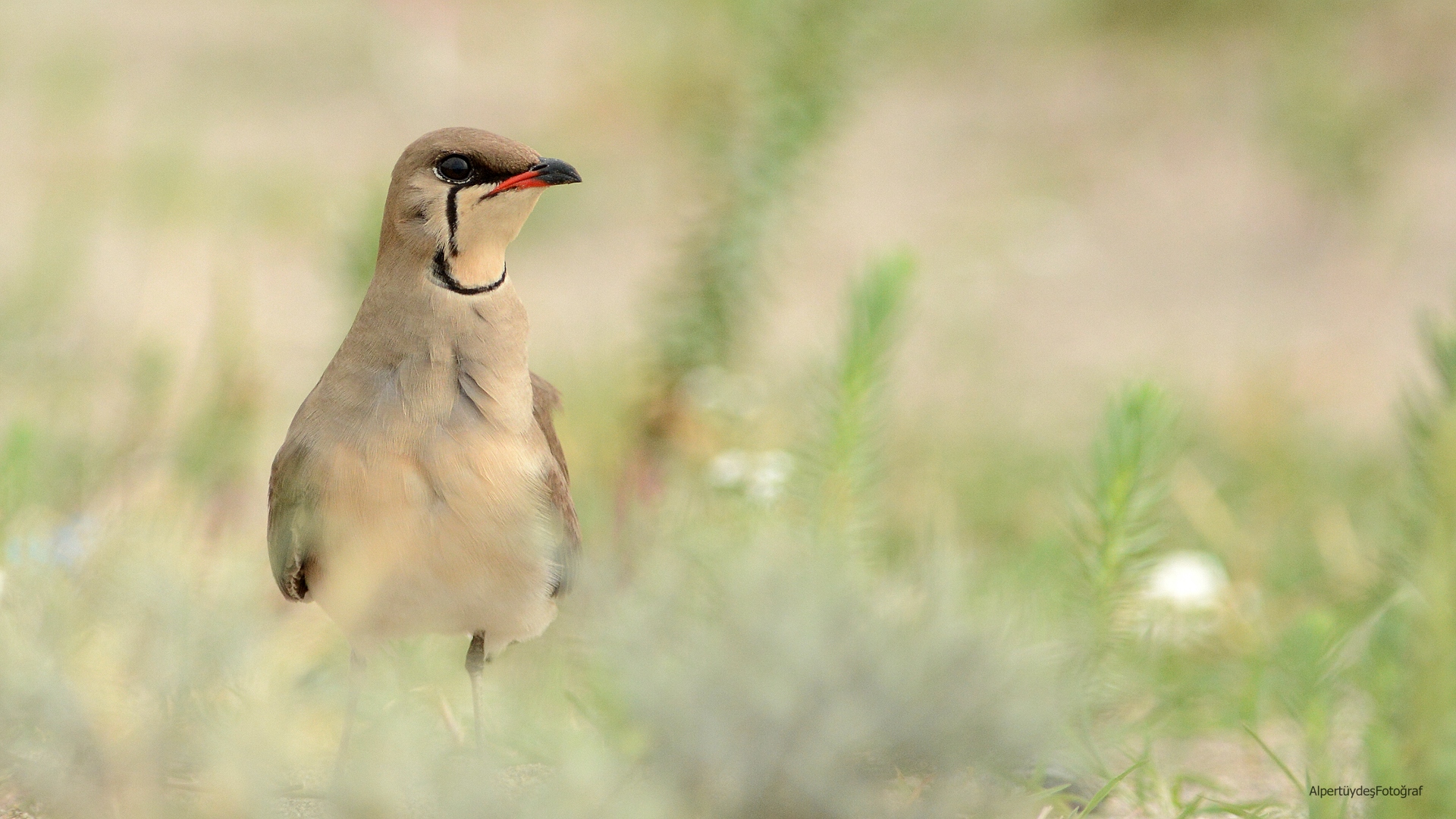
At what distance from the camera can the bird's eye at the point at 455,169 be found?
180cm

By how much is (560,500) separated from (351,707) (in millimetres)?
392

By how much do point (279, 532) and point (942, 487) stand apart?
2421 mm

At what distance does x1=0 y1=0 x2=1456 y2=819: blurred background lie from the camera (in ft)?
5.77

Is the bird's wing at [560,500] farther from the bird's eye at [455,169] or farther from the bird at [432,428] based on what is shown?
the bird's eye at [455,169]

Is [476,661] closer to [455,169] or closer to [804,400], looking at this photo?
[455,169]

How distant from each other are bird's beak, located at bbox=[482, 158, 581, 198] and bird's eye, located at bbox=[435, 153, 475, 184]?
5 cm

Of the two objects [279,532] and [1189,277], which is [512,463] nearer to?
[279,532]

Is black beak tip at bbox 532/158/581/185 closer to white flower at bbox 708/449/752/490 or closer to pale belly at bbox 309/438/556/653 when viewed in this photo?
pale belly at bbox 309/438/556/653

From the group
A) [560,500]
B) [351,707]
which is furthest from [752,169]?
[351,707]

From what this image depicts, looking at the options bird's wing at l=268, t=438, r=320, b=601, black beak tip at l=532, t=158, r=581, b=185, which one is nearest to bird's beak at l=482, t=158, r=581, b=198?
black beak tip at l=532, t=158, r=581, b=185

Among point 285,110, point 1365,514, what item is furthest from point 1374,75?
point 285,110

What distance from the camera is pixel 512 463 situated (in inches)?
73.4

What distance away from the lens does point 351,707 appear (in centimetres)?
176

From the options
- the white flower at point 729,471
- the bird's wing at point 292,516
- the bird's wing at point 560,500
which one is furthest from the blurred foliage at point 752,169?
the bird's wing at point 292,516
